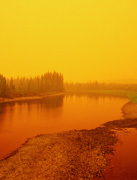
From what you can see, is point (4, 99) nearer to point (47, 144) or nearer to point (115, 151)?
point (47, 144)

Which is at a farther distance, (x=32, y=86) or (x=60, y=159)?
(x=32, y=86)

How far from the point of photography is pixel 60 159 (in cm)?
1655

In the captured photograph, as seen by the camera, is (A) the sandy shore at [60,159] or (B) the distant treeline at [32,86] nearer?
(A) the sandy shore at [60,159]

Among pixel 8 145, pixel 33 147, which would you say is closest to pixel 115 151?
pixel 33 147

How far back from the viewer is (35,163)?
1574 cm

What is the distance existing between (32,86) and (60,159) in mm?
115471

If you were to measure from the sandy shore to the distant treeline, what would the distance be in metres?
72.3

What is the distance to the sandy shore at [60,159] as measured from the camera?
13.9 m

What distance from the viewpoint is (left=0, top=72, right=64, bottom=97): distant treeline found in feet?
299

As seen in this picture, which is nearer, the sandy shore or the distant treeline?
the sandy shore

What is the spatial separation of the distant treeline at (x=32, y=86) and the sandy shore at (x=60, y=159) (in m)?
72.3

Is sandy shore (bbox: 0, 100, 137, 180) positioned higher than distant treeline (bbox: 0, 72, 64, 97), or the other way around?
distant treeline (bbox: 0, 72, 64, 97)

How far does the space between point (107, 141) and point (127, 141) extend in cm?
326

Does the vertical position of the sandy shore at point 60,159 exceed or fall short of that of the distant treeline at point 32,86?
it falls short
